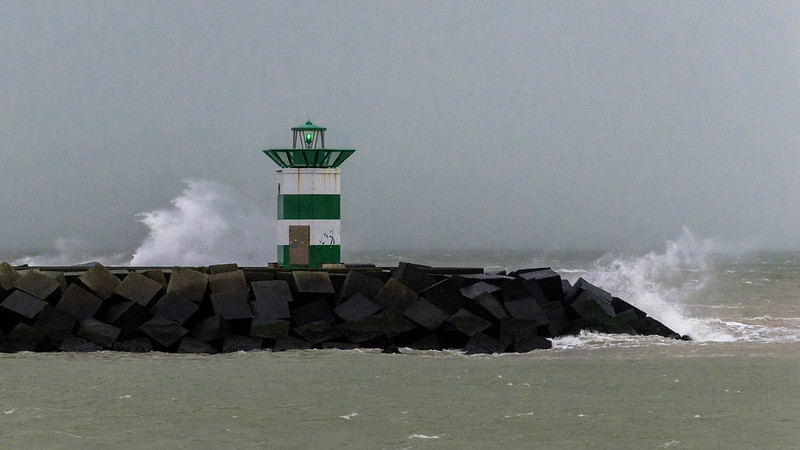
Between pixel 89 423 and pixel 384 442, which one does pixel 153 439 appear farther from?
pixel 384 442

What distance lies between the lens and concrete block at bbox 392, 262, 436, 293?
46.0ft

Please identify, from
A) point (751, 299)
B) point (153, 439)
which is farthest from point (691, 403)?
point (751, 299)

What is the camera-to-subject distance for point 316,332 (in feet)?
43.5

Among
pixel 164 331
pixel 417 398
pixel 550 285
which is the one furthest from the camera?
pixel 550 285

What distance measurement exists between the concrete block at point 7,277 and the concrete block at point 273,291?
3.05 meters

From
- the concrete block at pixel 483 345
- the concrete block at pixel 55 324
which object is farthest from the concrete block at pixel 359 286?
the concrete block at pixel 55 324

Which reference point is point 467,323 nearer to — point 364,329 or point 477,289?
point 477,289

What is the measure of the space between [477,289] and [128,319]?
4.42 metres

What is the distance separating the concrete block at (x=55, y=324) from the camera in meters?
13.0

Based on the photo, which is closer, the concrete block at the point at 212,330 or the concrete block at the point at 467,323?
the concrete block at the point at 212,330

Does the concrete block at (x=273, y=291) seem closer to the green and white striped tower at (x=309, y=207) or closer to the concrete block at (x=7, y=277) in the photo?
the green and white striped tower at (x=309, y=207)

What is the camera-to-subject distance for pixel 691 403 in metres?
9.80

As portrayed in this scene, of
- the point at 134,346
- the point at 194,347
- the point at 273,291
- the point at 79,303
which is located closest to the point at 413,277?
the point at 273,291

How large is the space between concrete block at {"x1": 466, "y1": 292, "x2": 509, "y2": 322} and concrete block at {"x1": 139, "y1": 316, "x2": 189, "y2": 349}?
3.60 m
